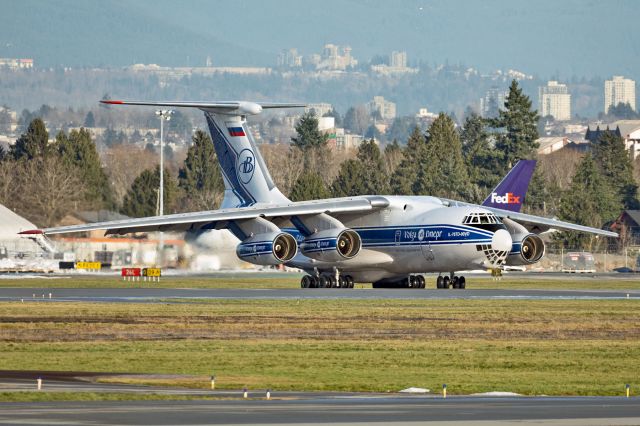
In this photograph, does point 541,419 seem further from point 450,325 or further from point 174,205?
point 174,205

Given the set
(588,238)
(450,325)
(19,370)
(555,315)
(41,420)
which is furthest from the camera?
(588,238)

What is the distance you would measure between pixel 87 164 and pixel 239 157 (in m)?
67.0

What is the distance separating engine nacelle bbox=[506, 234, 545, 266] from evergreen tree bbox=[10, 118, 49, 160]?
76053 millimetres

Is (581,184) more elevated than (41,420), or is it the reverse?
(581,184)

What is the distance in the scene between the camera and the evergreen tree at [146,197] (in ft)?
358

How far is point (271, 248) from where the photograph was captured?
50625 mm

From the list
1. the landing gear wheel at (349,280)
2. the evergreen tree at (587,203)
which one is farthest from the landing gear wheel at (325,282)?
the evergreen tree at (587,203)

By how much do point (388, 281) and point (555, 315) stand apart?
1767 centimetres

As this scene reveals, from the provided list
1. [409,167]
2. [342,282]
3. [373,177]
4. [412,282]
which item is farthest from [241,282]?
[409,167]

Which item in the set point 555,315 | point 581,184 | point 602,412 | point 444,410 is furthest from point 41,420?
point 581,184

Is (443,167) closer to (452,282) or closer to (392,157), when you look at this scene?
(392,157)

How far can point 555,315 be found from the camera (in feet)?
124

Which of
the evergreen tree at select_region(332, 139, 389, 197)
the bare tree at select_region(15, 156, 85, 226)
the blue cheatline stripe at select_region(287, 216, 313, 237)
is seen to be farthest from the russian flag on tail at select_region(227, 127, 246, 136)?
the evergreen tree at select_region(332, 139, 389, 197)

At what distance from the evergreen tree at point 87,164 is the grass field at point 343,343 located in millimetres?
69776
